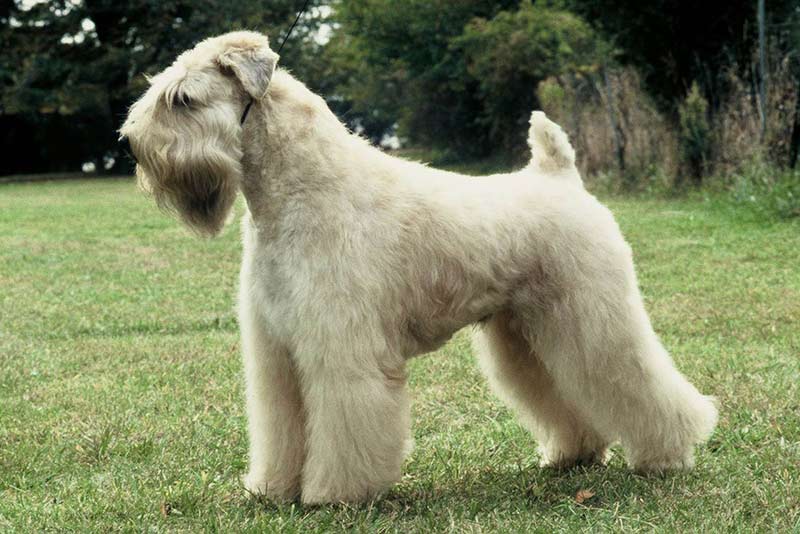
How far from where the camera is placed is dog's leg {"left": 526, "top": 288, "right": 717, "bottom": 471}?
3.85m

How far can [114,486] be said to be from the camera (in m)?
3.96

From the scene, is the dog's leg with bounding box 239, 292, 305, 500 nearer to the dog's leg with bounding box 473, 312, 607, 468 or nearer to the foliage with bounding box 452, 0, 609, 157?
the dog's leg with bounding box 473, 312, 607, 468

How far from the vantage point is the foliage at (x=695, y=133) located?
1530cm

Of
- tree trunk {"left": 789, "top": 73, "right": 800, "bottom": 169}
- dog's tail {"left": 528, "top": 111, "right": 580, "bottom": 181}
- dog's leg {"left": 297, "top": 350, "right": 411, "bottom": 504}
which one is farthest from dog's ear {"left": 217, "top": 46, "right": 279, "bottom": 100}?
tree trunk {"left": 789, "top": 73, "right": 800, "bottom": 169}

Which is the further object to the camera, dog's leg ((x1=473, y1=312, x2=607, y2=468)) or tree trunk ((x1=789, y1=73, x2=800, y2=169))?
tree trunk ((x1=789, y1=73, x2=800, y2=169))

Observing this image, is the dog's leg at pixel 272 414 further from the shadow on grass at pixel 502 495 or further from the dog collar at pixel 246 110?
the dog collar at pixel 246 110

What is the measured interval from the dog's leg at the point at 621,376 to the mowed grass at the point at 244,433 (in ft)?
0.50

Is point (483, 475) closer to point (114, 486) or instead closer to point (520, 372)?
point (520, 372)

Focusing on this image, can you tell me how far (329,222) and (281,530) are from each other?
1.13 m

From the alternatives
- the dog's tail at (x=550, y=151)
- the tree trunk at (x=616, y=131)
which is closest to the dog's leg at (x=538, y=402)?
the dog's tail at (x=550, y=151)

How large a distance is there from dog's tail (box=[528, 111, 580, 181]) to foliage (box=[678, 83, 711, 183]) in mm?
11887

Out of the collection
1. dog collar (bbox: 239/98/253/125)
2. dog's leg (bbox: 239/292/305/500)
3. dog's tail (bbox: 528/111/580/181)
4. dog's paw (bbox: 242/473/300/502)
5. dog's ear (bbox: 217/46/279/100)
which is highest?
dog's ear (bbox: 217/46/279/100)

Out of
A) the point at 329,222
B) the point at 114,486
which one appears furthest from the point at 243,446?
the point at 329,222

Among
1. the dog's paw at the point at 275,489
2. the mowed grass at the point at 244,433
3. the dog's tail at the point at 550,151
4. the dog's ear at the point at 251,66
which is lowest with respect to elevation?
the mowed grass at the point at 244,433
